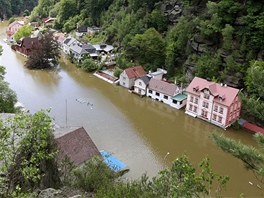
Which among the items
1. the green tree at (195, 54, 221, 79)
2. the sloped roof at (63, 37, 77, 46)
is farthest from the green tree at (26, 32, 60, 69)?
the green tree at (195, 54, 221, 79)

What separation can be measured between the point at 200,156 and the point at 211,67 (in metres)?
8.88

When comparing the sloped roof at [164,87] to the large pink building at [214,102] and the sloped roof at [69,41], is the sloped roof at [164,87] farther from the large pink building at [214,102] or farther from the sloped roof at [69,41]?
the sloped roof at [69,41]

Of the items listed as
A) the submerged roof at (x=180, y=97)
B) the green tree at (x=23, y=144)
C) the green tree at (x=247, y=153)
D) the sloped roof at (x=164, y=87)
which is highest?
the green tree at (x=23, y=144)

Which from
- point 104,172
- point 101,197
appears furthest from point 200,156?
point 101,197

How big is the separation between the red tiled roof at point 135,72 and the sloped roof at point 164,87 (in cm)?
216

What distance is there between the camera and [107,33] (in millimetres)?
37938

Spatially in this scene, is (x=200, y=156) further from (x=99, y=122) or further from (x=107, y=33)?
(x=107, y=33)

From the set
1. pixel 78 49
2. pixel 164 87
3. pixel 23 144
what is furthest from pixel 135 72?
pixel 23 144

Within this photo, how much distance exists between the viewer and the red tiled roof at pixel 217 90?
20.6m

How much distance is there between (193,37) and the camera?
88.4 feet

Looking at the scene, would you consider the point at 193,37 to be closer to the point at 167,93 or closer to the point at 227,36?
the point at 227,36

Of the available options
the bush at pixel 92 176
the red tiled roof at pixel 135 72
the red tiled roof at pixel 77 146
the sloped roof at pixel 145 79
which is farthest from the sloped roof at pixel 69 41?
the bush at pixel 92 176

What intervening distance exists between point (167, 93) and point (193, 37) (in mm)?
6104

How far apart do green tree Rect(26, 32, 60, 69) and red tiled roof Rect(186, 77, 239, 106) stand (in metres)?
→ 16.3
